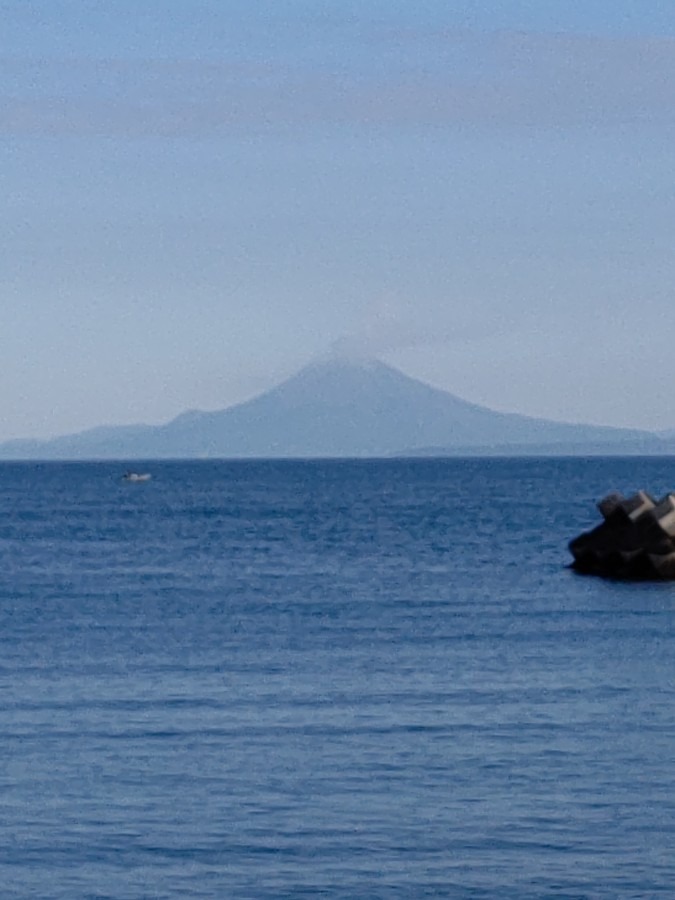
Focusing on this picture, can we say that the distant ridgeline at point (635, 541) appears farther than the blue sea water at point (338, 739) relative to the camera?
Yes

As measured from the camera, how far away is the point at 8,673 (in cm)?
4344

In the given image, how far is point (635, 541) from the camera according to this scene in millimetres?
69312

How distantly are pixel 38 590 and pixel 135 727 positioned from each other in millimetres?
38245

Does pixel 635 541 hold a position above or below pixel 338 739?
above

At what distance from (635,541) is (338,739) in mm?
38535

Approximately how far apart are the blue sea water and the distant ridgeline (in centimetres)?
127

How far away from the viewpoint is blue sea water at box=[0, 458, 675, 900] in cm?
2342

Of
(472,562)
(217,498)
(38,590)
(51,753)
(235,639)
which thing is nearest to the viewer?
(51,753)

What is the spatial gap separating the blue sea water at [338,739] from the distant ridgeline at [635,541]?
1270mm

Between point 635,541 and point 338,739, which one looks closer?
point 338,739

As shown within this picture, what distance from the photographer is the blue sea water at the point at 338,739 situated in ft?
76.8

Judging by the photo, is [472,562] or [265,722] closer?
[265,722]

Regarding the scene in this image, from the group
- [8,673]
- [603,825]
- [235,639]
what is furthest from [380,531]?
[603,825]

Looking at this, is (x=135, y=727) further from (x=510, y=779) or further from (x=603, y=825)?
(x=603, y=825)
